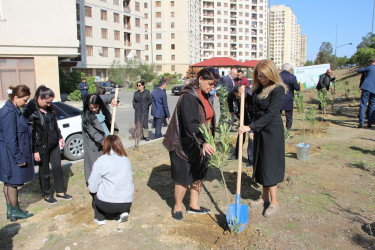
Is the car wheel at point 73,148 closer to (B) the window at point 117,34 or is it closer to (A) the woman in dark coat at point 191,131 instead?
(A) the woman in dark coat at point 191,131

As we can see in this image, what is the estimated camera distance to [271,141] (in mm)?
3896

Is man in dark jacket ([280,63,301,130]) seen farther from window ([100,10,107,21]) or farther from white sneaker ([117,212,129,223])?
→ window ([100,10,107,21])

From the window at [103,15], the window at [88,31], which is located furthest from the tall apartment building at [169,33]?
the window at [88,31]

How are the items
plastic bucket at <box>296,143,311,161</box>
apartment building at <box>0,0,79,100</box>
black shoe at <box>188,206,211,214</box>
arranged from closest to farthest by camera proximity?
black shoe at <box>188,206,211,214</box>
plastic bucket at <box>296,143,311,161</box>
apartment building at <box>0,0,79,100</box>

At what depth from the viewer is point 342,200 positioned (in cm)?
452

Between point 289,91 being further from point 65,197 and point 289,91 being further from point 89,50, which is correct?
point 89,50

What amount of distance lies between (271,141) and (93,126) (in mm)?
2494

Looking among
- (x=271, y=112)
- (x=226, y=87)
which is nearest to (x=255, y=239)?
(x=271, y=112)

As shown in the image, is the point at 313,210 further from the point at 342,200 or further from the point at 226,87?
the point at 226,87

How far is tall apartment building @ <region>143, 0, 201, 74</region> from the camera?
258 ft

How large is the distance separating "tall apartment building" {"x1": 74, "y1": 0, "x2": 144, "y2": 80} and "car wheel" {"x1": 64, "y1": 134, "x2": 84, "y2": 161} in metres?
47.9

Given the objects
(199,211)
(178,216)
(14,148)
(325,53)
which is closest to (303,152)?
(199,211)

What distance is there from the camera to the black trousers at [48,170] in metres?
4.74

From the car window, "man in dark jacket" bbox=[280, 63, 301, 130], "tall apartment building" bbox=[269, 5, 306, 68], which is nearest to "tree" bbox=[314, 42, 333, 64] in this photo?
"man in dark jacket" bbox=[280, 63, 301, 130]
